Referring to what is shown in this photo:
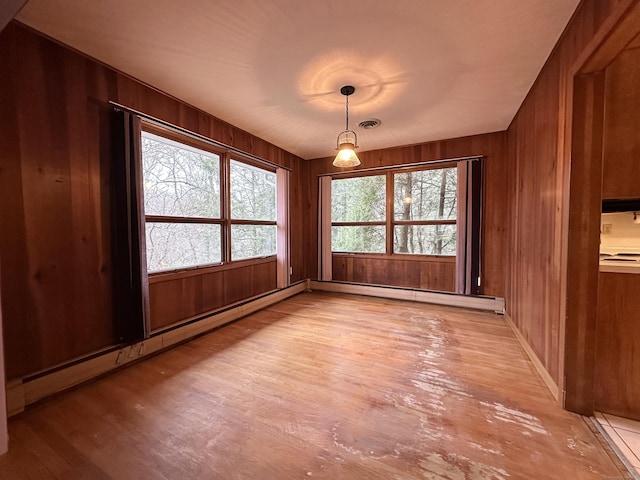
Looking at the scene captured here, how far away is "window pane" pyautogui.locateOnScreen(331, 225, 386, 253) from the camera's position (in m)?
4.43

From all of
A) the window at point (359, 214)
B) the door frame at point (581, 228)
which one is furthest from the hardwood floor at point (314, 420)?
the window at point (359, 214)

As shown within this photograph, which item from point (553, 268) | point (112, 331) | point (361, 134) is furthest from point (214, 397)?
point (361, 134)

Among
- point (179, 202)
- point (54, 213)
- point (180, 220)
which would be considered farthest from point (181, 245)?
point (54, 213)

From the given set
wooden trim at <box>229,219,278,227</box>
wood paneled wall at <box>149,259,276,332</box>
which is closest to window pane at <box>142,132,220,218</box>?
wooden trim at <box>229,219,278,227</box>

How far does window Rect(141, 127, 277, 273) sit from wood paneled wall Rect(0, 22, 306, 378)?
42cm

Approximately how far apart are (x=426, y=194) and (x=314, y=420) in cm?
356

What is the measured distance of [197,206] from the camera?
2932 millimetres

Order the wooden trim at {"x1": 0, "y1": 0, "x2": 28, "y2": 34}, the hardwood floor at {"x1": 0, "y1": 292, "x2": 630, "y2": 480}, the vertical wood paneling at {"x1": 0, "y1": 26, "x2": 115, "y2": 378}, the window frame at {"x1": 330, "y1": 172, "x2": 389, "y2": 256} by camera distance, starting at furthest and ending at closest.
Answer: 1. the window frame at {"x1": 330, "y1": 172, "x2": 389, "y2": 256}
2. the vertical wood paneling at {"x1": 0, "y1": 26, "x2": 115, "y2": 378}
3. the hardwood floor at {"x1": 0, "y1": 292, "x2": 630, "y2": 480}
4. the wooden trim at {"x1": 0, "y1": 0, "x2": 28, "y2": 34}

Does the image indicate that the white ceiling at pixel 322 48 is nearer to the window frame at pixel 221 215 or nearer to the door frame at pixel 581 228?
the window frame at pixel 221 215

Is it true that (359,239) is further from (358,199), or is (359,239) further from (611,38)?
(611,38)

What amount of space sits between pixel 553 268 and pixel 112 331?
138 inches

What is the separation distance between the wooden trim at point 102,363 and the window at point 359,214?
7.37 feet

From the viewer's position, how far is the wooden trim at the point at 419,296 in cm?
355

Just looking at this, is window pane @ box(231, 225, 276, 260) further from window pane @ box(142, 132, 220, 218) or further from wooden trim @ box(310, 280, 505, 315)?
wooden trim @ box(310, 280, 505, 315)
